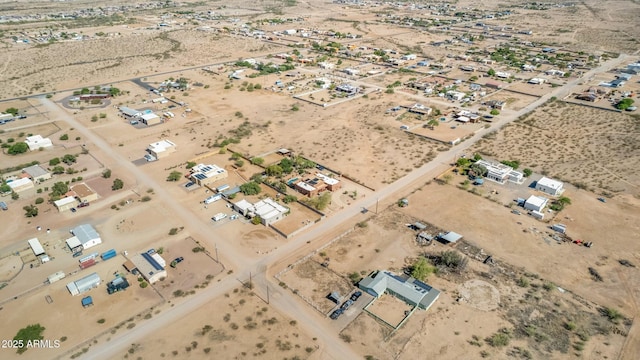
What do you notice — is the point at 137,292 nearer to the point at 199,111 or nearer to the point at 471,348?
the point at 471,348

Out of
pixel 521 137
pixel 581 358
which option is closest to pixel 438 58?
pixel 521 137

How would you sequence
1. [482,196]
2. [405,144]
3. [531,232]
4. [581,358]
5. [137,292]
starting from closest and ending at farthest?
[581,358], [137,292], [531,232], [482,196], [405,144]

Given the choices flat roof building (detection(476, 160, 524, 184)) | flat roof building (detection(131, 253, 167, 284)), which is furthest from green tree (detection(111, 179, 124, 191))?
flat roof building (detection(476, 160, 524, 184))

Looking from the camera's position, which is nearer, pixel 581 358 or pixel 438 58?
pixel 581 358

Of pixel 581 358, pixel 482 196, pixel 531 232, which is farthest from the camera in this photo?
pixel 482 196

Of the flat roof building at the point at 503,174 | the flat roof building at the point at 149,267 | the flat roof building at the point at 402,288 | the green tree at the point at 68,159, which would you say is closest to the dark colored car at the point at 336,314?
the flat roof building at the point at 402,288

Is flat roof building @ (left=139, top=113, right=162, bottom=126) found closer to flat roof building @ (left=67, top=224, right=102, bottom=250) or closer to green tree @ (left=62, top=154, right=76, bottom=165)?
green tree @ (left=62, top=154, right=76, bottom=165)
